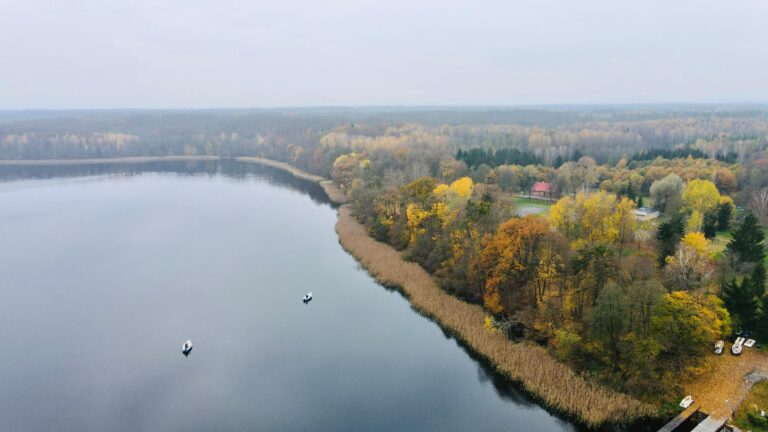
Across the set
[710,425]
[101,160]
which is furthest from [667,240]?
[101,160]

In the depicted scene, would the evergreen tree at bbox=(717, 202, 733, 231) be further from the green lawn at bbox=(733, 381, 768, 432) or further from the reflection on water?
the reflection on water

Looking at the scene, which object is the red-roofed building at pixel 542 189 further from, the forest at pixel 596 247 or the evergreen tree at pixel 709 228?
the evergreen tree at pixel 709 228

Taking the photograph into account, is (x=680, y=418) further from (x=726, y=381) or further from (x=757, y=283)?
(x=757, y=283)

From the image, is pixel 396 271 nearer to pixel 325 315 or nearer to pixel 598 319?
pixel 325 315

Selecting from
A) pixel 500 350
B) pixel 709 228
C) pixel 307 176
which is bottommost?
pixel 307 176

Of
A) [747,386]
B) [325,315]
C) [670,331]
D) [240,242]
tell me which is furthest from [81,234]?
[747,386]

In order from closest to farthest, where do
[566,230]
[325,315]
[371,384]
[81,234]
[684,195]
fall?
[371,384] → [325,315] → [566,230] → [684,195] → [81,234]

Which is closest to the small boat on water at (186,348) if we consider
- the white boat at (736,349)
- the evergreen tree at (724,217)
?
the white boat at (736,349)
